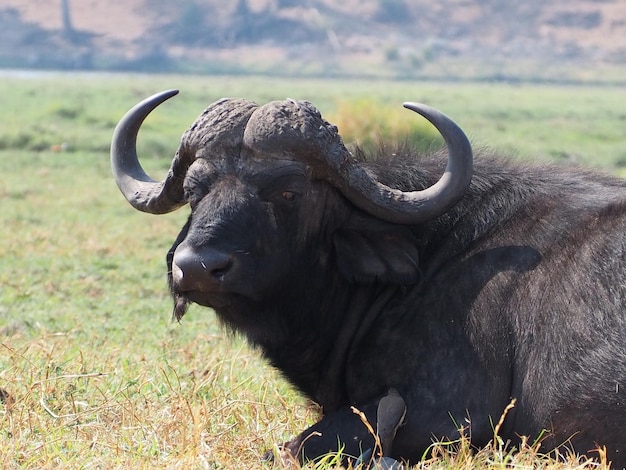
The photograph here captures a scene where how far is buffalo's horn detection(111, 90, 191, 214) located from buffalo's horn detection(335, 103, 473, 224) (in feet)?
2.32

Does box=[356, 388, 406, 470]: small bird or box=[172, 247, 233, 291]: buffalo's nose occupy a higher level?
box=[172, 247, 233, 291]: buffalo's nose

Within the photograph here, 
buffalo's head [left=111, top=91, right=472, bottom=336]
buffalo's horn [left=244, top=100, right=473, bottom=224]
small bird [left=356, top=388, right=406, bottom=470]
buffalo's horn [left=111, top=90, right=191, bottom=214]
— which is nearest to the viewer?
small bird [left=356, top=388, right=406, bottom=470]

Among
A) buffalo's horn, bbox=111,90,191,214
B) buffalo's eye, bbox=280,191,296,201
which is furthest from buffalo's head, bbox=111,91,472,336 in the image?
buffalo's horn, bbox=111,90,191,214

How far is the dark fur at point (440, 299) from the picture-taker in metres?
3.95

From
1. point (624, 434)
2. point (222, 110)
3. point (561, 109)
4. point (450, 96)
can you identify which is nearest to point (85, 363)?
point (222, 110)

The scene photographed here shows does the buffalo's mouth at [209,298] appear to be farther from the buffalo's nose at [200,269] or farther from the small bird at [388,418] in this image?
the small bird at [388,418]

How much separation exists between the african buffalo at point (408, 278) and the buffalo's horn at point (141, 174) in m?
0.02

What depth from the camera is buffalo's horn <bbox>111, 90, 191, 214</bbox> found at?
4559 mm

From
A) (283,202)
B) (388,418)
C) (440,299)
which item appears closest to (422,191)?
(440,299)

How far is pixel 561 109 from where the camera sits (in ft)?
111

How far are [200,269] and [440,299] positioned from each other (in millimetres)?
970

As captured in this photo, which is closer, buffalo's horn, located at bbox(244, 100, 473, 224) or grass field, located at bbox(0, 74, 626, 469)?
grass field, located at bbox(0, 74, 626, 469)

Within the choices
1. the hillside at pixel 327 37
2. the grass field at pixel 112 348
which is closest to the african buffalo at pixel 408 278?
the grass field at pixel 112 348

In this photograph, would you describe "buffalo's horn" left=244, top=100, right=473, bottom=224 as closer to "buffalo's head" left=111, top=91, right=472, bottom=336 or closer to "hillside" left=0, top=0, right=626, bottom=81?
"buffalo's head" left=111, top=91, right=472, bottom=336
